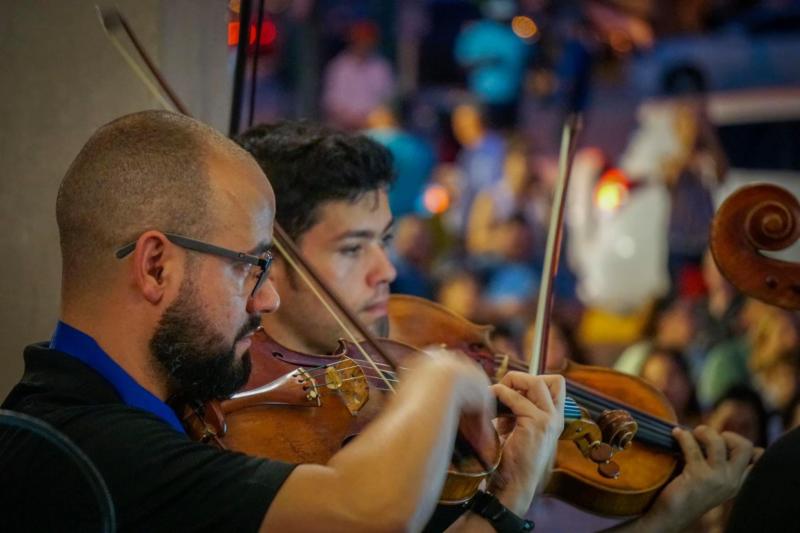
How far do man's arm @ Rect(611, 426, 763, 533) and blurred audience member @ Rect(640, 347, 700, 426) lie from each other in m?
2.40

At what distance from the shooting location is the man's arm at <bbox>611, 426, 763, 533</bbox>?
2410mm

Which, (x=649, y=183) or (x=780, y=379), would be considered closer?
(x=780, y=379)

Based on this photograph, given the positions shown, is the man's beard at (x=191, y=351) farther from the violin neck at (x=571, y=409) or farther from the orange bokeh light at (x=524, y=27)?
the orange bokeh light at (x=524, y=27)

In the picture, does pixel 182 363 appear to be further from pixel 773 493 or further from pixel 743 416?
pixel 743 416

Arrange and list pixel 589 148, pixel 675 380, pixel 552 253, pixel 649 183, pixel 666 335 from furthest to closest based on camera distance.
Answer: pixel 589 148, pixel 649 183, pixel 666 335, pixel 675 380, pixel 552 253

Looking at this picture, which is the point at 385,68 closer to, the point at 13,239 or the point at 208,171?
the point at 13,239

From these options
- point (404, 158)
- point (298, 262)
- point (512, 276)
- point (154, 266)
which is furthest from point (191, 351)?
point (404, 158)

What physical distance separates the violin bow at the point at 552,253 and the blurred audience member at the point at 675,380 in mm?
2472

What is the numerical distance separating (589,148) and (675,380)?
10.6 feet

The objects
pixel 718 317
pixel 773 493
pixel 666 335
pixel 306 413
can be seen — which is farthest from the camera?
pixel 666 335

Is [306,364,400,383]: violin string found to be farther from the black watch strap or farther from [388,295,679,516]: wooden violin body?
[388,295,679,516]: wooden violin body

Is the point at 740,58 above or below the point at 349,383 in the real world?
above

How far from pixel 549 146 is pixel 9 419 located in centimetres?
732

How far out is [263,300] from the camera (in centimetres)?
183
